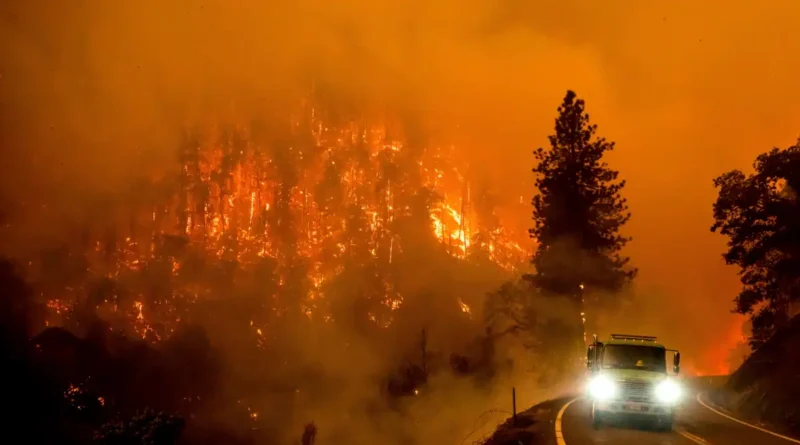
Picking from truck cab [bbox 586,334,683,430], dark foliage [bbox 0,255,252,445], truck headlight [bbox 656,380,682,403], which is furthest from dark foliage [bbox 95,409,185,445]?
truck headlight [bbox 656,380,682,403]

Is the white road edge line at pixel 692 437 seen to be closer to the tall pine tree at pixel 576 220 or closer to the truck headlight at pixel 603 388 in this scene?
the truck headlight at pixel 603 388

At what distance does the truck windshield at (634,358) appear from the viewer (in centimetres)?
1658

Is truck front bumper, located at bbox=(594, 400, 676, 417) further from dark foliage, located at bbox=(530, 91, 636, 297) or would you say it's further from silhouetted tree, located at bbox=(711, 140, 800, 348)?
dark foliage, located at bbox=(530, 91, 636, 297)

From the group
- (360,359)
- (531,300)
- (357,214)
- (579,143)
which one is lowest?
(360,359)

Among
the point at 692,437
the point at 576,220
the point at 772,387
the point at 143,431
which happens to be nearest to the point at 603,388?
the point at 692,437

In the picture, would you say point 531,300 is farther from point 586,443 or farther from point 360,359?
point 360,359

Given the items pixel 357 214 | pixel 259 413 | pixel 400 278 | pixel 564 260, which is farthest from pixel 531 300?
pixel 357 214

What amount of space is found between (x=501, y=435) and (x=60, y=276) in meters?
104

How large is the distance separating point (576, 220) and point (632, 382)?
3020cm

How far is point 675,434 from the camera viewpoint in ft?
50.7

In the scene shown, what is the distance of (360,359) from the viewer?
141 metres

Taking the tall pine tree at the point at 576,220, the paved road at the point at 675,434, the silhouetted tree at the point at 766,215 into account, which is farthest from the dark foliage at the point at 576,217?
the paved road at the point at 675,434

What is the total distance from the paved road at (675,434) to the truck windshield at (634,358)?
1628 millimetres

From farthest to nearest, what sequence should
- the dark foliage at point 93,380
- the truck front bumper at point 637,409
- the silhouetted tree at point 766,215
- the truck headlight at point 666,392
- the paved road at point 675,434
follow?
the silhouetted tree at point 766,215
the dark foliage at point 93,380
the truck headlight at point 666,392
the truck front bumper at point 637,409
the paved road at point 675,434
